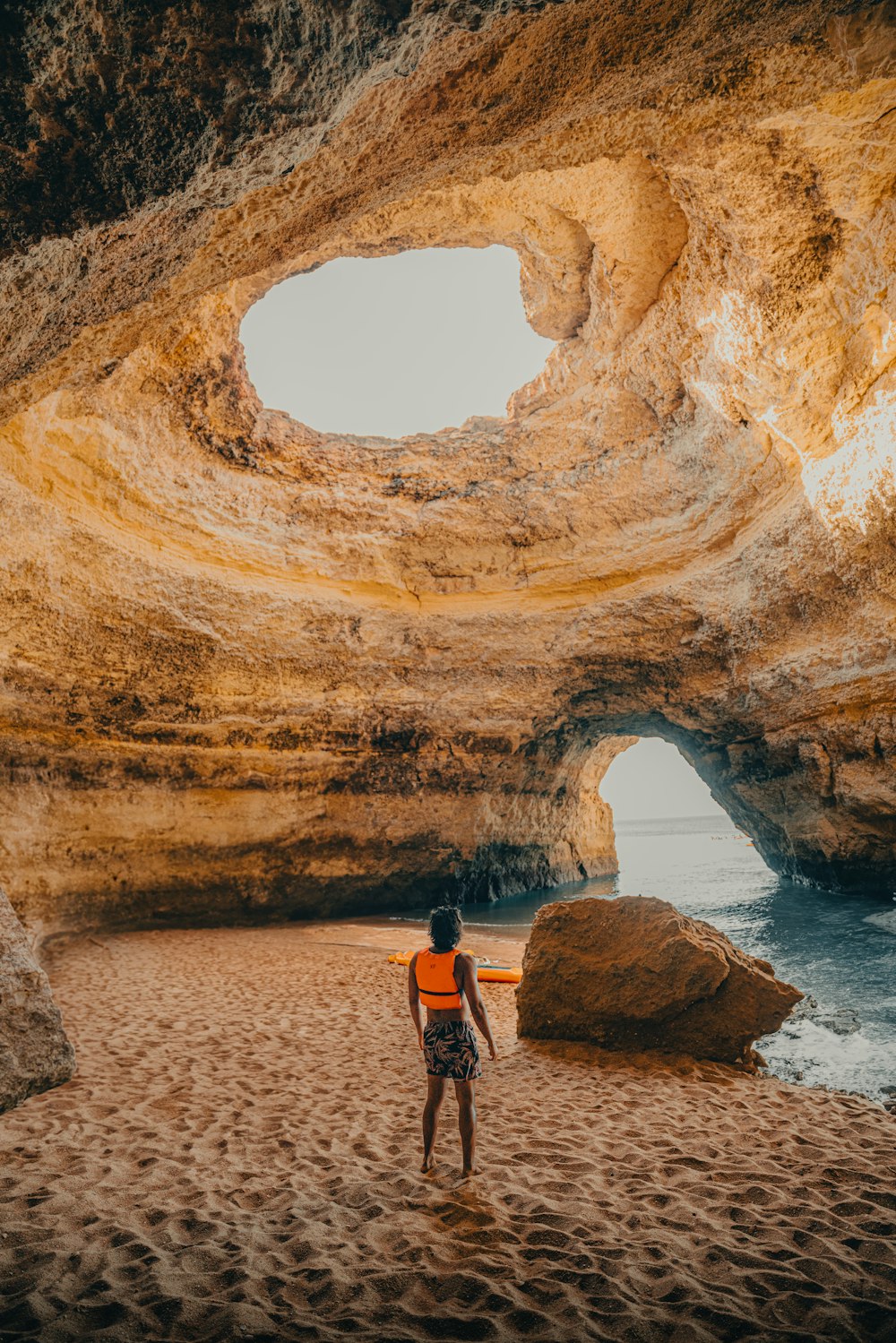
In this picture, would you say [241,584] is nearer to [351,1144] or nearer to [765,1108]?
[351,1144]

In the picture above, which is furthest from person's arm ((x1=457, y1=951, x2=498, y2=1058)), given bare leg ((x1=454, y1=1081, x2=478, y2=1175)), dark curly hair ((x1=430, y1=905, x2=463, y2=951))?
bare leg ((x1=454, y1=1081, x2=478, y2=1175))

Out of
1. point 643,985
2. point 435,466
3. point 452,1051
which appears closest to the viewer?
point 452,1051

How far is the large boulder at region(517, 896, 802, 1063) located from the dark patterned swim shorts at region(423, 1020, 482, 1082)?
9.64 feet

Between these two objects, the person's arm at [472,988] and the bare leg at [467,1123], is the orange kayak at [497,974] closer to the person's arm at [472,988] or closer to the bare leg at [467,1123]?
the bare leg at [467,1123]

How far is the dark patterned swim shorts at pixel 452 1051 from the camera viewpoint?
12.7ft

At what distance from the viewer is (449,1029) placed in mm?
3922

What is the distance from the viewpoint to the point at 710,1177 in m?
4.04

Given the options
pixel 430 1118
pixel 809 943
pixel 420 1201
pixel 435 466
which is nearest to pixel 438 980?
pixel 430 1118

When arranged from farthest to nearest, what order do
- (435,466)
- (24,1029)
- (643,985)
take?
(435,466) → (643,985) → (24,1029)

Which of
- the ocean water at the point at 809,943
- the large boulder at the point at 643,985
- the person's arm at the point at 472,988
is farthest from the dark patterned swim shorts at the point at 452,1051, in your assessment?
the ocean water at the point at 809,943

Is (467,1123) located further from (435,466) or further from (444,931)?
(435,466)

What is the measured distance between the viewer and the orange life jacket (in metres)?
3.96

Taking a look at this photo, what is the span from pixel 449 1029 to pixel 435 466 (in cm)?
1406

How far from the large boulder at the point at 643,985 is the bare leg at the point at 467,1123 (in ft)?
9.15
